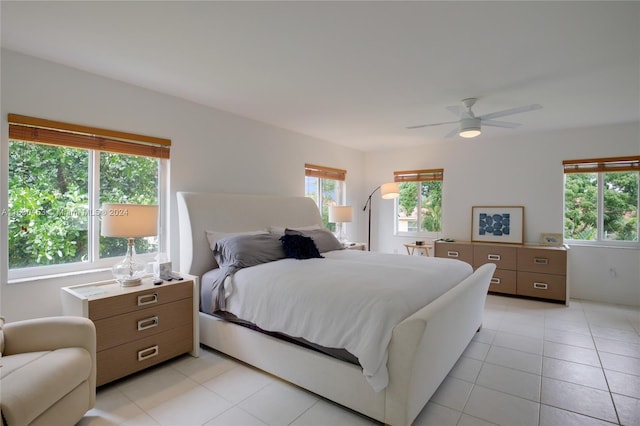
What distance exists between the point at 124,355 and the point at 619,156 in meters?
5.99

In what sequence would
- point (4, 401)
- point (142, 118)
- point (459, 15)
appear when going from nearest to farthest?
point (4, 401) < point (459, 15) < point (142, 118)

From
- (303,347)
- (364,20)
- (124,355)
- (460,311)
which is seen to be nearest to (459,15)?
(364,20)

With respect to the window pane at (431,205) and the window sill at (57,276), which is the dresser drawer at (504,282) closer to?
the window pane at (431,205)

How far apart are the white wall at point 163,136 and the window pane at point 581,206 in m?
3.69

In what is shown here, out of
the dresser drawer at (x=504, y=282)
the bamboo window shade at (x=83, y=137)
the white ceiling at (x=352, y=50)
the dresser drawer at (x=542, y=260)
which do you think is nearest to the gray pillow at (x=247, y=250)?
the bamboo window shade at (x=83, y=137)

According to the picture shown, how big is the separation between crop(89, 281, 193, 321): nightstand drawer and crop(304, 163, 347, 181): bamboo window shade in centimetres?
280

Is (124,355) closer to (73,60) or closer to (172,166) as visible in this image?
(172,166)

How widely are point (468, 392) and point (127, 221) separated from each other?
2.74m

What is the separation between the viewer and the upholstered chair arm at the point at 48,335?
180 cm

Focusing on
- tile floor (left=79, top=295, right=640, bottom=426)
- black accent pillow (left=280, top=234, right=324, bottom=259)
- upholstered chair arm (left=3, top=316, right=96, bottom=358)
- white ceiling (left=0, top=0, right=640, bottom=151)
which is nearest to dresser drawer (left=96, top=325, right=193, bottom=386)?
tile floor (left=79, top=295, right=640, bottom=426)

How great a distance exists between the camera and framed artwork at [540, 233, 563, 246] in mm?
4652

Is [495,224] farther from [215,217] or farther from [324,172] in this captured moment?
[215,217]

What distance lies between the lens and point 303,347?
2.25m

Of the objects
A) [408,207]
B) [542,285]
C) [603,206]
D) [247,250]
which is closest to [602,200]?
[603,206]
